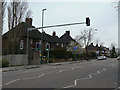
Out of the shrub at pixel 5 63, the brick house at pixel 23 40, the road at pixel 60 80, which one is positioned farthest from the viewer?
the brick house at pixel 23 40

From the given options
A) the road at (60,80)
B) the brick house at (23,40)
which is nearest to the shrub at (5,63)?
the brick house at (23,40)

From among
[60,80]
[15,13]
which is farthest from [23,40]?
[60,80]

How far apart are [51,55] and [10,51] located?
12904 mm

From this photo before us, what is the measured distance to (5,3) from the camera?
2839 centimetres

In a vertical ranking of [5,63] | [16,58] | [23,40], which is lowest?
[5,63]

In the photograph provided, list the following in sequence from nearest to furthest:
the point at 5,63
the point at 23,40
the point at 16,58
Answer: the point at 5,63 < the point at 16,58 < the point at 23,40

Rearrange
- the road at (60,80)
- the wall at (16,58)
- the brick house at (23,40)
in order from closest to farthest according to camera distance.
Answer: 1. the road at (60,80)
2. the wall at (16,58)
3. the brick house at (23,40)

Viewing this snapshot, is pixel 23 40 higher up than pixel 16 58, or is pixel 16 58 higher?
pixel 23 40

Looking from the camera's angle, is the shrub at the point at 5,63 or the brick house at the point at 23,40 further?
the brick house at the point at 23,40

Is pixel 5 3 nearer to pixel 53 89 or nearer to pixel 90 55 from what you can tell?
pixel 53 89

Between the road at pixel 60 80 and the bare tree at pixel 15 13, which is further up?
the bare tree at pixel 15 13

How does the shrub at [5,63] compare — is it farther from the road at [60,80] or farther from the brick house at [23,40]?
the road at [60,80]

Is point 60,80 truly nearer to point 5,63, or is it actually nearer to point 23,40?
point 5,63

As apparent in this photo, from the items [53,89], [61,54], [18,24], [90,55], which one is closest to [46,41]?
[61,54]
